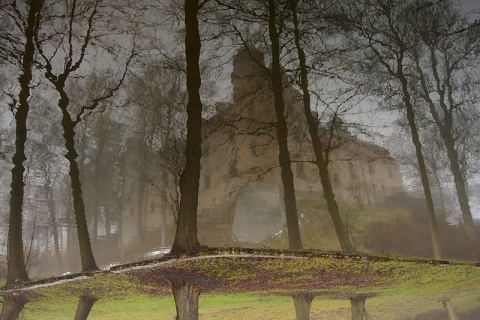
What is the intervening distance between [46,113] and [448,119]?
6935mm

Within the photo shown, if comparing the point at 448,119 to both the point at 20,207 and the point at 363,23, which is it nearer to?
the point at 363,23

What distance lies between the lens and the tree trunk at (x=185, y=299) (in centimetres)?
531

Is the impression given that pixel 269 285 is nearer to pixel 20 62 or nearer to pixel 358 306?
pixel 358 306

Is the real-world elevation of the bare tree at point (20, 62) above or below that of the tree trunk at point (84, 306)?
above

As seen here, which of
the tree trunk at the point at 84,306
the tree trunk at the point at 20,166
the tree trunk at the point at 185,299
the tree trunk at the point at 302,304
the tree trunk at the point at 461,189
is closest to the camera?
the tree trunk at the point at 185,299

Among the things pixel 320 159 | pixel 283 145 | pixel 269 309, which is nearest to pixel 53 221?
pixel 283 145

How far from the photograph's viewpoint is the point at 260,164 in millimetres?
7094

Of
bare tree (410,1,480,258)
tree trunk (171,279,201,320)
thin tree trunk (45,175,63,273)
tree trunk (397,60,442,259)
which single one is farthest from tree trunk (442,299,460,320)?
thin tree trunk (45,175,63,273)

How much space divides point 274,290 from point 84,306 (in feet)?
10.5

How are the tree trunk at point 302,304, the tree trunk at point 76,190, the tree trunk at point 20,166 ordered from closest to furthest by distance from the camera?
the tree trunk at point 76,190, the tree trunk at point 20,166, the tree trunk at point 302,304

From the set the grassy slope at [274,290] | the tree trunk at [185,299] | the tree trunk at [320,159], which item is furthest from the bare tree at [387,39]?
the tree trunk at [185,299]

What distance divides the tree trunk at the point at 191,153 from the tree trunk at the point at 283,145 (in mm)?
1556

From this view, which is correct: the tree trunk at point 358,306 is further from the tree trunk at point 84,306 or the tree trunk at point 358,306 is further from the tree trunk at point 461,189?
the tree trunk at point 84,306

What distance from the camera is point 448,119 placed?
6.95 meters
